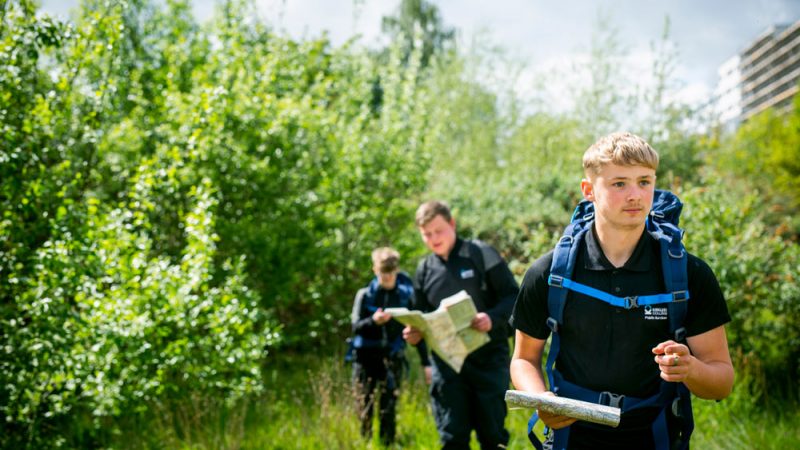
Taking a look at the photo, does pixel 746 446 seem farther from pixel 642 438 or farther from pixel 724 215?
pixel 642 438

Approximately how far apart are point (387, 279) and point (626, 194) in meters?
3.89

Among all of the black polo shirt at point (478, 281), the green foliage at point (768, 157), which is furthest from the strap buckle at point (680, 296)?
the green foliage at point (768, 157)

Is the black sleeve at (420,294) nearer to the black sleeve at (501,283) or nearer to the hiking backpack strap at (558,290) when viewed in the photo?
the black sleeve at (501,283)

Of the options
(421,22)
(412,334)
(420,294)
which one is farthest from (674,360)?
(421,22)

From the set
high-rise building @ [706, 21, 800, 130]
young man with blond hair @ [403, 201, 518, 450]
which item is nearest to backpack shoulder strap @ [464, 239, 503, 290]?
young man with blond hair @ [403, 201, 518, 450]

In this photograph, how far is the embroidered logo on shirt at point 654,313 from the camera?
237 cm

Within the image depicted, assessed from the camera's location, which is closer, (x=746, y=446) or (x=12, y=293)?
(x=12, y=293)

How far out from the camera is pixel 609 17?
16.2m

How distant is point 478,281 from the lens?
4.78 metres

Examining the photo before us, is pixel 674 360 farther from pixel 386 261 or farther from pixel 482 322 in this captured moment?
pixel 386 261

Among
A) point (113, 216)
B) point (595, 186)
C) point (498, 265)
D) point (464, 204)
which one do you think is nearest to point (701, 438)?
point (498, 265)

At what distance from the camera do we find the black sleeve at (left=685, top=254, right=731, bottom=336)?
2.32m

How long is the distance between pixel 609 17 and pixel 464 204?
779 centimetres

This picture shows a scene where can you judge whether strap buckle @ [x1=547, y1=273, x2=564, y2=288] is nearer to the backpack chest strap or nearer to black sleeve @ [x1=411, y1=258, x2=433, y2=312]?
the backpack chest strap
